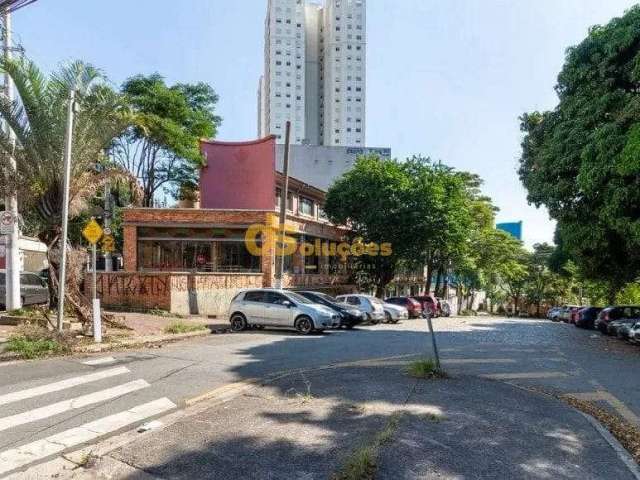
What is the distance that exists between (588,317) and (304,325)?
76.5ft

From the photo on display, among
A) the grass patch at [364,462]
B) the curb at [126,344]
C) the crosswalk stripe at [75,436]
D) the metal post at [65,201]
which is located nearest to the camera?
the grass patch at [364,462]

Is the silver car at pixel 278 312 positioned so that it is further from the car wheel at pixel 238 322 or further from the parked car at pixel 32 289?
the parked car at pixel 32 289

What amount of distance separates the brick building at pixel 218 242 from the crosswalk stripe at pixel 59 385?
12.0 m

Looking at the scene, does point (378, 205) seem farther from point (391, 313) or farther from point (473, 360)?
point (473, 360)

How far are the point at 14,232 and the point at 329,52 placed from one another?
4579 inches

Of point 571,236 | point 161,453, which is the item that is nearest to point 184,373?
point 161,453

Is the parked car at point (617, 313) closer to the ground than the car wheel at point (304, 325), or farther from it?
closer to the ground

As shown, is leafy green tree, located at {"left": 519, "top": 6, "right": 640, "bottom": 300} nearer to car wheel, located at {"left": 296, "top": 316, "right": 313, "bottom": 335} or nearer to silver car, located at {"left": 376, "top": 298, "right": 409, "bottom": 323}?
car wheel, located at {"left": 296, "top": 316, "right": 313, "bottom": 335}

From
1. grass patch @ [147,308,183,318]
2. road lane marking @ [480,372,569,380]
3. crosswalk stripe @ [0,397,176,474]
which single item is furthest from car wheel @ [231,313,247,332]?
crosswalk stripe @ [0,397,176,474]

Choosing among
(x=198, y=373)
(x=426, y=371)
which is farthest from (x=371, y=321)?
(x=198, y=373)

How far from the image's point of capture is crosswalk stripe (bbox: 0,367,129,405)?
768cm

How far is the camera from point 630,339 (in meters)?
20.8

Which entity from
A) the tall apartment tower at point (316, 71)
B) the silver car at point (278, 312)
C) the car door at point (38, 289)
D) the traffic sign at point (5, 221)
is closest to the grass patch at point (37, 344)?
the traffic sign at point (5, 221)

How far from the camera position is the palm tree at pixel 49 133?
12.9 metres
